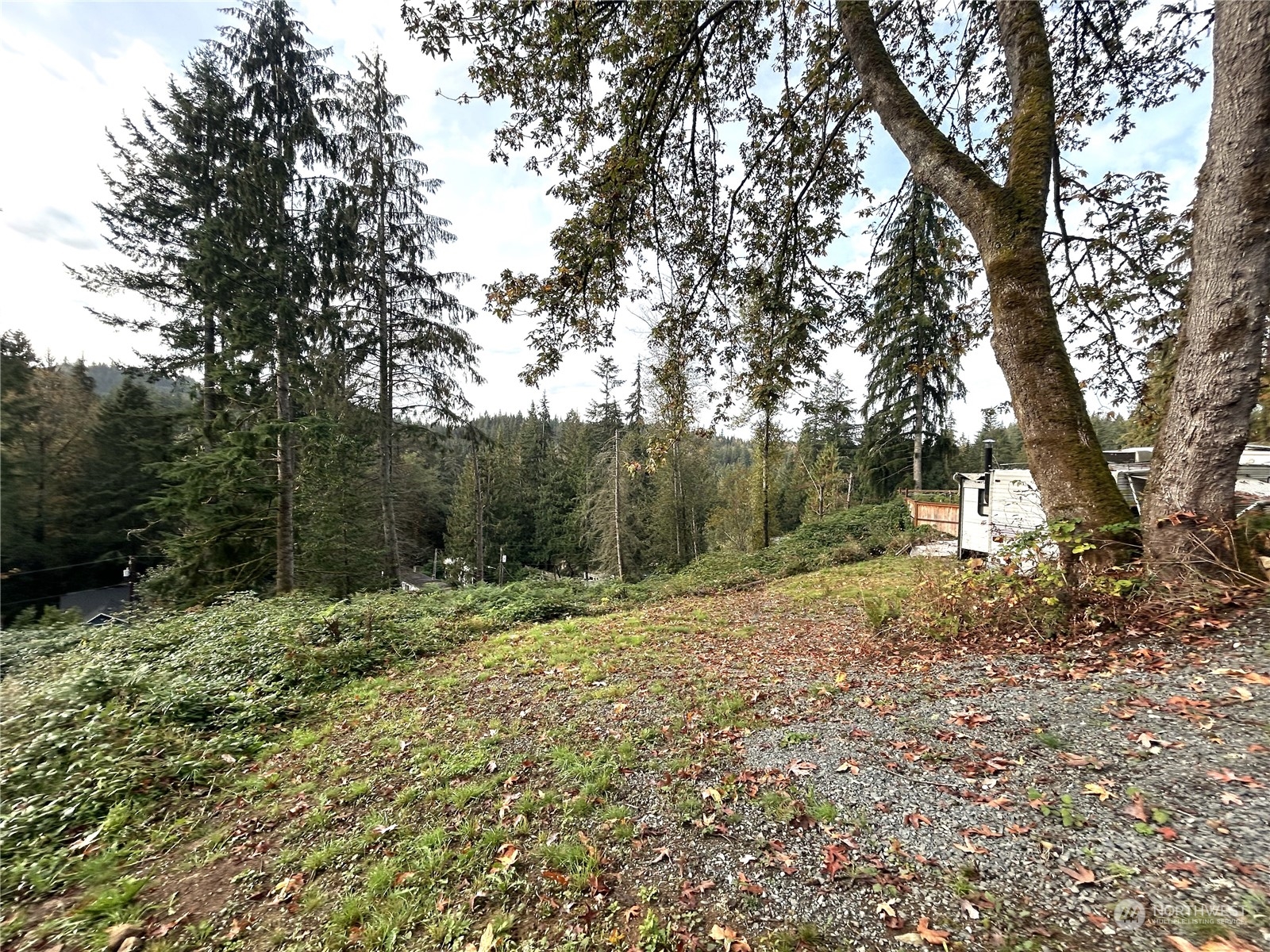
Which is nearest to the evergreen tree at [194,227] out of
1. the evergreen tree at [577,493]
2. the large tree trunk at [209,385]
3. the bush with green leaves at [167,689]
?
the large tree trunk at [209,385]

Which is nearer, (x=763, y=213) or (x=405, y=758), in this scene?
(x=405, y=758)

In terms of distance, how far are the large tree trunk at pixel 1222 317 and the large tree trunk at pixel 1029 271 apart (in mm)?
441

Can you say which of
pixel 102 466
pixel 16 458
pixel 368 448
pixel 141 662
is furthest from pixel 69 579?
pixel 141 662

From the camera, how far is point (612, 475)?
2197 centimetres

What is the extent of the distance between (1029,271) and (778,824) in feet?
15.4

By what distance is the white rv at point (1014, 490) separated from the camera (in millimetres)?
6406

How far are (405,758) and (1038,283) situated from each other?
6.64 meters

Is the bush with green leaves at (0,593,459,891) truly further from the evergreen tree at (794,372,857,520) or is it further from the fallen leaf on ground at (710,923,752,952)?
the evergreen tree at (794,372,857,520)

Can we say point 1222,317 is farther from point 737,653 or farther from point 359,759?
point 359,759

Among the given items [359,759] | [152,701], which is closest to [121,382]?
[152,701]

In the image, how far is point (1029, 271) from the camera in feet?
12.5

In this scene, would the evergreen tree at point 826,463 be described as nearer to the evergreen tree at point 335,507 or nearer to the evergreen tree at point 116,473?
the evergreen tree at point 335,507

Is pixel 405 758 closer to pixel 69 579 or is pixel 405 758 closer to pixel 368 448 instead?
pixel 368 448

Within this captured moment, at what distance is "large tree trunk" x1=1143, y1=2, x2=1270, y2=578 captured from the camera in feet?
9.72
